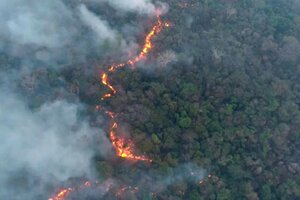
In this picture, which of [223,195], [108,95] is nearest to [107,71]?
[108,95]

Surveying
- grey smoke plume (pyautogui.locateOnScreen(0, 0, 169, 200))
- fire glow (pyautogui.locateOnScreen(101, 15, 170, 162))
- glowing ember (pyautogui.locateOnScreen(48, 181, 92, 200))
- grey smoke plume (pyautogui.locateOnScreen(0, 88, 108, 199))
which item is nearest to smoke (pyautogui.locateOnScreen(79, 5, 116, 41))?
grey smoke plume (pyautogui.locateOnScreen(0, 0, 169, 200))

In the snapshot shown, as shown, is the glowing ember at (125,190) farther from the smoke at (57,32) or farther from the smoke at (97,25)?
the smoke at (97,25)

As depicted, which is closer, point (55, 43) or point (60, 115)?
point (60, 115)

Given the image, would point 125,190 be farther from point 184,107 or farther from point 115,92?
point 184,107

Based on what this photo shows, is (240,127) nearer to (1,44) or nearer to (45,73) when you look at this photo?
(45,73)

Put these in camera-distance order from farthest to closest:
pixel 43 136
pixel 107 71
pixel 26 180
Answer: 1. pixel 107 71
2. pixel 43 136
3. pixel 26 180

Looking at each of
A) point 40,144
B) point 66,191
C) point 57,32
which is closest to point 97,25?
point 57,32

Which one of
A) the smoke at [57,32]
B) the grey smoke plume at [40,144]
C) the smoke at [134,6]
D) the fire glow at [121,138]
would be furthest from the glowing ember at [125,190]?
the smoke at [134,6]

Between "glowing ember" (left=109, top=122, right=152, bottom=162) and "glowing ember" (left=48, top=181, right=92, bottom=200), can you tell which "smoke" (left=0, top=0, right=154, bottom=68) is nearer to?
"glowing ember" (left=109, top=122, right=152, bottom=162)

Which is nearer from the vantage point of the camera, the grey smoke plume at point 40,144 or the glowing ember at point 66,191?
the glowing ember at point 66,191
